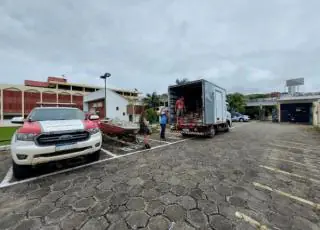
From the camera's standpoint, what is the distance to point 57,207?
102 inches

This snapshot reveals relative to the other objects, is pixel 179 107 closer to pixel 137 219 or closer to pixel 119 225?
pixel 137 219

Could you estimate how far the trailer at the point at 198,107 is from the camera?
27.1ft

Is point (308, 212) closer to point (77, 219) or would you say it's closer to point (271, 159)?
point (271, 159)

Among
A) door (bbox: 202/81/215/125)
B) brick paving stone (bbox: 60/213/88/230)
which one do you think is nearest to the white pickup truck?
brick paving stone (bbox: 60/213/88/230)

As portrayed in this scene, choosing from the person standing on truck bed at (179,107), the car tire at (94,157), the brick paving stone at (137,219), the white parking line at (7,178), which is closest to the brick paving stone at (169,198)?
the brick paving stone at (137,219)

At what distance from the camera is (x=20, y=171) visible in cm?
367

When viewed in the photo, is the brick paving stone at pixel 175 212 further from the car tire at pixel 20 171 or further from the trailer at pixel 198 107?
the trailer at pixel 198 107

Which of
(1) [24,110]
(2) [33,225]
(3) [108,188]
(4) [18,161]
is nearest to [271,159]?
(3) [108,188]

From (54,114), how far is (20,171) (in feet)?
5.41

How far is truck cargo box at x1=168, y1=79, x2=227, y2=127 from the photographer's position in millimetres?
8188

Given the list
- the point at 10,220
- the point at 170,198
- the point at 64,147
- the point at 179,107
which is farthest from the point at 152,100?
the point at 10,220

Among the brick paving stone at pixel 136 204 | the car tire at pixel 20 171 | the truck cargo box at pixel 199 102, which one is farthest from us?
the truck cargo box at pixel 199 102

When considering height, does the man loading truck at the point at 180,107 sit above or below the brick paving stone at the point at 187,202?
above

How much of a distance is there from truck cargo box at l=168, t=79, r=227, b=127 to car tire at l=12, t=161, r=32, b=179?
685cm
